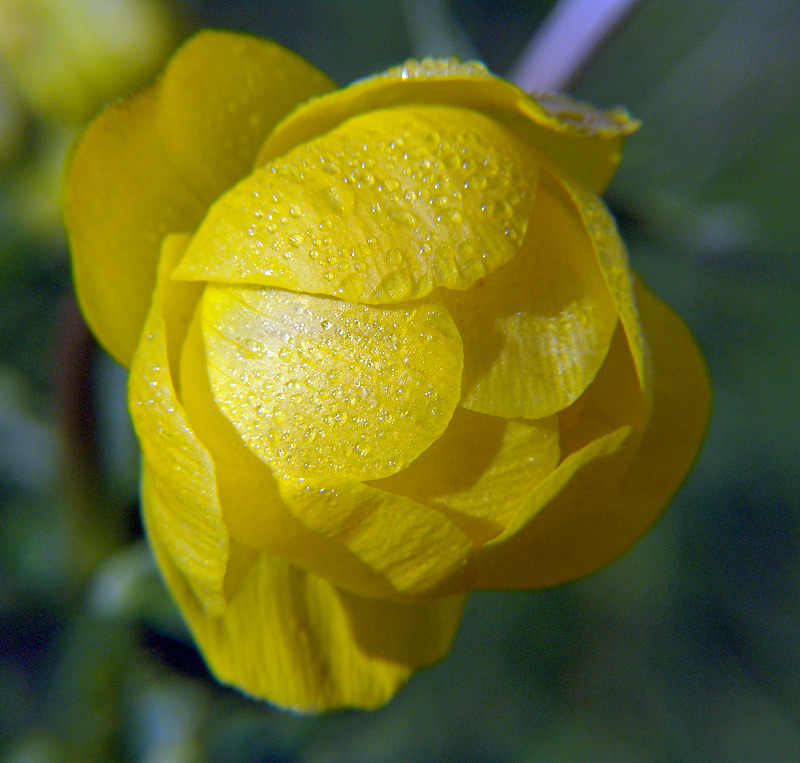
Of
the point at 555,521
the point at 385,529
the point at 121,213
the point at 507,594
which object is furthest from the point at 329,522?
the point at 507,594

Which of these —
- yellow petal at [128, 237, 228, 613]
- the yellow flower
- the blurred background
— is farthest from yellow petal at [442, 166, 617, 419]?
the blurred background

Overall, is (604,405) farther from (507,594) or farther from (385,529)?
(507,594)

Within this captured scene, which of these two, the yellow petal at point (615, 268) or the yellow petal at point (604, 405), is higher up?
the yellow petal at point (615, 268)

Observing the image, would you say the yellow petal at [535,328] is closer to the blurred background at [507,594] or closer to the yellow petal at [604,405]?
the yellow petal at [604,405]

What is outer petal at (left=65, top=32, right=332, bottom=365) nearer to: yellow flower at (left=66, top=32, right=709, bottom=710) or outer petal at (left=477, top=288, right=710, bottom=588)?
yellow flower at (left=66, top=32, right=709, bottom=710)

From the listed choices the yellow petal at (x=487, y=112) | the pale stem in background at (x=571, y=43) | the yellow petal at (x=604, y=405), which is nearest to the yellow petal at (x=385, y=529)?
the yellow petal at (x=604, y=405)
